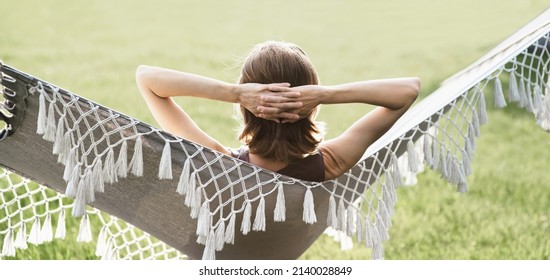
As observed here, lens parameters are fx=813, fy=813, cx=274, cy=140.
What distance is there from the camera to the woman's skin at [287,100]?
1.67 metres

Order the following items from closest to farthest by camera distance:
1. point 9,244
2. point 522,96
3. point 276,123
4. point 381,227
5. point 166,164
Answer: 1. point 166,164
2. point 276,123
3. point 381,227
4. point 9,244
5. point 522,96

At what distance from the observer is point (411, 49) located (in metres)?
6.97

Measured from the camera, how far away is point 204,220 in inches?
65.4

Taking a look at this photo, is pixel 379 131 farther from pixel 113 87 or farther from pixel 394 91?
pixel 113 87

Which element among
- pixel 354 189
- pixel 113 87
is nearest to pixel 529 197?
pixel 354 189

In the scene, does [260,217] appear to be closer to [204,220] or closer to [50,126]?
[204,220]

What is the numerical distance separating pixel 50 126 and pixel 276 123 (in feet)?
1.54

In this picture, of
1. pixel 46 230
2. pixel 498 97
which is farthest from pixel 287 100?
pixel 46 230

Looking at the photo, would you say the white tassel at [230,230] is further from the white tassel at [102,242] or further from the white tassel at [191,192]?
the white tassel at [102,242]

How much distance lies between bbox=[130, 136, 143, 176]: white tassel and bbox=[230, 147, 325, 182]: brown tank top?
247 millimetres

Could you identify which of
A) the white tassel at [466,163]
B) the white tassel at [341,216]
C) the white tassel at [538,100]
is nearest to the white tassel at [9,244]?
the white tassel at [341,216]

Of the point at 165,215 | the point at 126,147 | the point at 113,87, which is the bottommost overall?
the point at 165,215

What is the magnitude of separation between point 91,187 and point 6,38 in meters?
5.66
